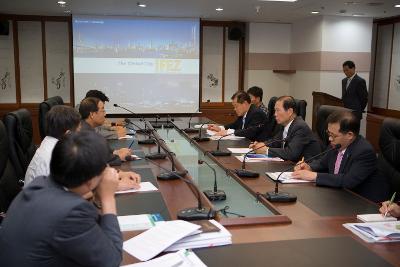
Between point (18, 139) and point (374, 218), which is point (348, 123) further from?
point (18, 139)

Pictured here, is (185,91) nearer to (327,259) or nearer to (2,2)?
(2,2)

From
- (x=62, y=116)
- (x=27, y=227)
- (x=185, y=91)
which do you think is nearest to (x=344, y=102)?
(x=185, y=91)

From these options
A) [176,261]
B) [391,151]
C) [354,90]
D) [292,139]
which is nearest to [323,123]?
[292,139]

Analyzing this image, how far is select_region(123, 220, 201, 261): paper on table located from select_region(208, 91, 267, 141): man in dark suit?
9.60 feet

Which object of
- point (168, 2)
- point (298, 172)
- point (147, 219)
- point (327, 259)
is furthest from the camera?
point (168, 2)

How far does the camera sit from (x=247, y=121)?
191 inches

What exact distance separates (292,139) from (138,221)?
1937mm

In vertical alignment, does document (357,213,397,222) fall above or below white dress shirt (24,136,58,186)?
below

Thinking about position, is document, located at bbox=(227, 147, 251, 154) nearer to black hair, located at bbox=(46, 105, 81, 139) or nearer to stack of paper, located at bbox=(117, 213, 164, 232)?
black hair, located at bbox=(46, 105, 81, 139)

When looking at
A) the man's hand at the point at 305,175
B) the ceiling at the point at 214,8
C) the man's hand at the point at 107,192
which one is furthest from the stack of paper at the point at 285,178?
the ceiling at the point at 214,8

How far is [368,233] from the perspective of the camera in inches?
67.1

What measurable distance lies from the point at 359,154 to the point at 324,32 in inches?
215

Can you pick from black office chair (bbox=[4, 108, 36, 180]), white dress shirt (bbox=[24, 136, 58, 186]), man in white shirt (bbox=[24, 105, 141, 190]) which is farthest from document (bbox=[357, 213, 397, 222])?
black office chair (bbox=[4, 108, 36, 180])

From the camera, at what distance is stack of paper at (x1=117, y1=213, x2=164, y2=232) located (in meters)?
1.75
